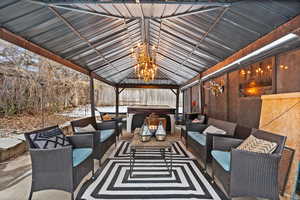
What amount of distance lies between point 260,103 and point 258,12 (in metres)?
1.77

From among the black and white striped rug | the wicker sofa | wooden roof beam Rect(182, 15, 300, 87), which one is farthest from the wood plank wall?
the black and white striped rug

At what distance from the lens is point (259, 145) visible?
2.27 metres

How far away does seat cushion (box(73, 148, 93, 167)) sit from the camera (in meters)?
2.34

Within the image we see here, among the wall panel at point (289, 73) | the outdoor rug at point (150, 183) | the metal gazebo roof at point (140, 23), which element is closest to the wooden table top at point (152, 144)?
the outdoor rug at point (150, 183)

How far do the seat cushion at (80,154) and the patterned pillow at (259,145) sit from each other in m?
2.50

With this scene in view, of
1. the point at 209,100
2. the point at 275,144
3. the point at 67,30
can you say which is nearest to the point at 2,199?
the point at 67,30

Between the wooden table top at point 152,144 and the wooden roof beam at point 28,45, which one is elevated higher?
the wooden roof beam at point 28,45

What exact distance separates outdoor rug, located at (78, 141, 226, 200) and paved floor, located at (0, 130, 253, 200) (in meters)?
0.34

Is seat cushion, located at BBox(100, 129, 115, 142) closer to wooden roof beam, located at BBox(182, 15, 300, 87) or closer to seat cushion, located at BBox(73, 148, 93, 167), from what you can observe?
seat cushion, located at BBox(73, 148, 93, 167)

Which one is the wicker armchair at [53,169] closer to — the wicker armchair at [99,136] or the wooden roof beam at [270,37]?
the wicker armchair at [99,136]

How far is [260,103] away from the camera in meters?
3.24

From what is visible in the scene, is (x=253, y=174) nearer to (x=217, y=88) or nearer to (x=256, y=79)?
(x=256, y=79)

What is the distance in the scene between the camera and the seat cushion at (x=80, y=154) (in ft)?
7.67

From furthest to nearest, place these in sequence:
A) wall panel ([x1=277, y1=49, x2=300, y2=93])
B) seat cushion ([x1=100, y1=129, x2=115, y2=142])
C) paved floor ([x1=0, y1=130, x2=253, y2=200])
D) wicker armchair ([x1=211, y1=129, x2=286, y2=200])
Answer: seat cushion ([x1=100, y1=129, x2=115, y2=142]), wall panel ([x1=277, y1=49, x2=300, y2=93]), paved floor ([x1=0, y1=130, x2=253, y2=200]), wicker armchair ([x1=211, y1=129, x2=286, y2=200])
